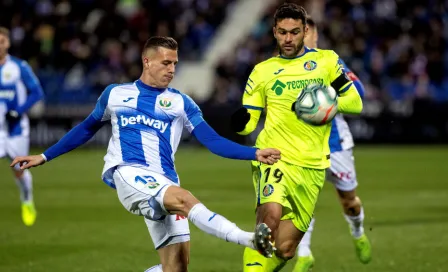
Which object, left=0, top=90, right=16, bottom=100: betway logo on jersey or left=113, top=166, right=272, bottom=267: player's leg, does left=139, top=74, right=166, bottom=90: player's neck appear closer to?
left=113, top=166, right=272, bottom=267: player's leg

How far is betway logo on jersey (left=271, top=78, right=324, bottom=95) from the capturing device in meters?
7.29

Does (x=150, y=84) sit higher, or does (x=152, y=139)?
(x=150, y=84)

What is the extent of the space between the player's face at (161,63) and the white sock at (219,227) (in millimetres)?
1166

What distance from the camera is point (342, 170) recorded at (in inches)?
373

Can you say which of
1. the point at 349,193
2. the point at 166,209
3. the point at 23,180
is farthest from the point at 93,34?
the point at 166,209

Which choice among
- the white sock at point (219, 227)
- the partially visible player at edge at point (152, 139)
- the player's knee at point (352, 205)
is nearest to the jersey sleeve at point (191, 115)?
the partially visible player at edge at point (152, 139)

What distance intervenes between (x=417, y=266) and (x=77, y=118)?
1666 centimetres

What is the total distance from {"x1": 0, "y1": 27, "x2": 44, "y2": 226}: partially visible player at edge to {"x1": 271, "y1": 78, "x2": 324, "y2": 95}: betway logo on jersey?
624 cm

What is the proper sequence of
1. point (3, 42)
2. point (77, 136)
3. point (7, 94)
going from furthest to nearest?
point (7, 94) < point (3, 42) < point (77, 136)

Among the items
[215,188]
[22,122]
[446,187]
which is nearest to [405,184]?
[446,187]

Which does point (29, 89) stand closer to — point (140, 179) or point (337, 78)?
point (337, 78)

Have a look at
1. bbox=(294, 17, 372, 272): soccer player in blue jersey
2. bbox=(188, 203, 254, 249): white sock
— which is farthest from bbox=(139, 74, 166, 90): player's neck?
bbox=(294, 17, 372, 272): soccer player in blue jersey

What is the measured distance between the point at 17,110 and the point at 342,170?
5.42m

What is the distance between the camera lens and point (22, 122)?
43.3ft
